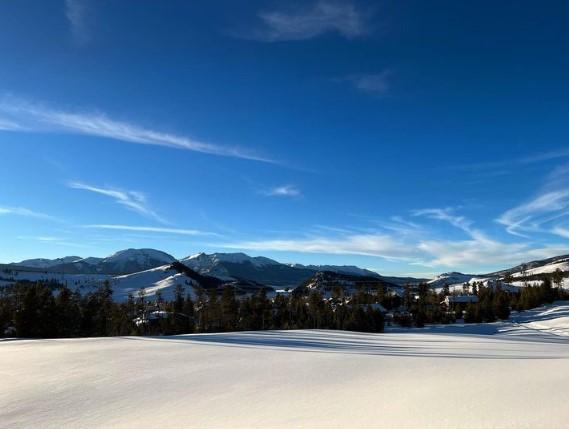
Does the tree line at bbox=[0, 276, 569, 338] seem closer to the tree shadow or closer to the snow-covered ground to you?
the tree shadow

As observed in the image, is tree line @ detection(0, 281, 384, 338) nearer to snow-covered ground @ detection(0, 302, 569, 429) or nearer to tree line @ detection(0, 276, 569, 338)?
tree line @ detection(0, 276, 569, 338)

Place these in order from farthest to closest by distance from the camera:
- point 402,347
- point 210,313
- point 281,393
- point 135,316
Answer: point 135,316 → point 210,313 → point 402,347 → point 281,393

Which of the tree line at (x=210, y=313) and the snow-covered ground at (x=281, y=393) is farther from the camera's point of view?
the tree line at (x=210, y=313)

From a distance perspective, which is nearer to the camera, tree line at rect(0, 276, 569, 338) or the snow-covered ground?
the snow-covered ground

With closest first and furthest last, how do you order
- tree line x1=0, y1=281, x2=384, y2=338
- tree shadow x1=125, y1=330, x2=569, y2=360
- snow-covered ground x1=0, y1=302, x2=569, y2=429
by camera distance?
snow-covered ground x1=0, y1=302, x2=569, y2=429, tree shadow x1=125, y1=330, x2=569, y2=360, tree line x1=0, y1=281, x2=384, y2=338

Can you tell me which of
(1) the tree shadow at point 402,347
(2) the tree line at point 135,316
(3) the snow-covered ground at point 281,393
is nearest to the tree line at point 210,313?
(2) the tree line at point 135,316

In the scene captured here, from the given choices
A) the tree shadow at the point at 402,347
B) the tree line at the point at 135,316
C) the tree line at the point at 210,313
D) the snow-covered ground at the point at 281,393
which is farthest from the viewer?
the tree line at the point at 210,313

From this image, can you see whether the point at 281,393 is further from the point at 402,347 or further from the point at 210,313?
the point at 210,313

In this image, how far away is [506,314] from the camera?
318 ft

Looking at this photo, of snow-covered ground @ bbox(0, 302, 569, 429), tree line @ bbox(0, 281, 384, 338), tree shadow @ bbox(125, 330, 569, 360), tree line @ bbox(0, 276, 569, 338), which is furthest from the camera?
tree line @ bbox(0, 276, 569, 338)

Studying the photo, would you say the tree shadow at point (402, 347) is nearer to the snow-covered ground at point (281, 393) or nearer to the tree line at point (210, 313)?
the snow-covered ground at point (281, 393)

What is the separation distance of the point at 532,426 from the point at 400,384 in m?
2.75

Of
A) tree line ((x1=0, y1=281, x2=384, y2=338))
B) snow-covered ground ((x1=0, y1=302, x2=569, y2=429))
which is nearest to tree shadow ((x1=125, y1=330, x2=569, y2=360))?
snow-covered ground ((x1=0, y1=302, x2=569, y2=429))

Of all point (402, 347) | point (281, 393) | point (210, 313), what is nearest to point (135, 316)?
point (210, 313)
